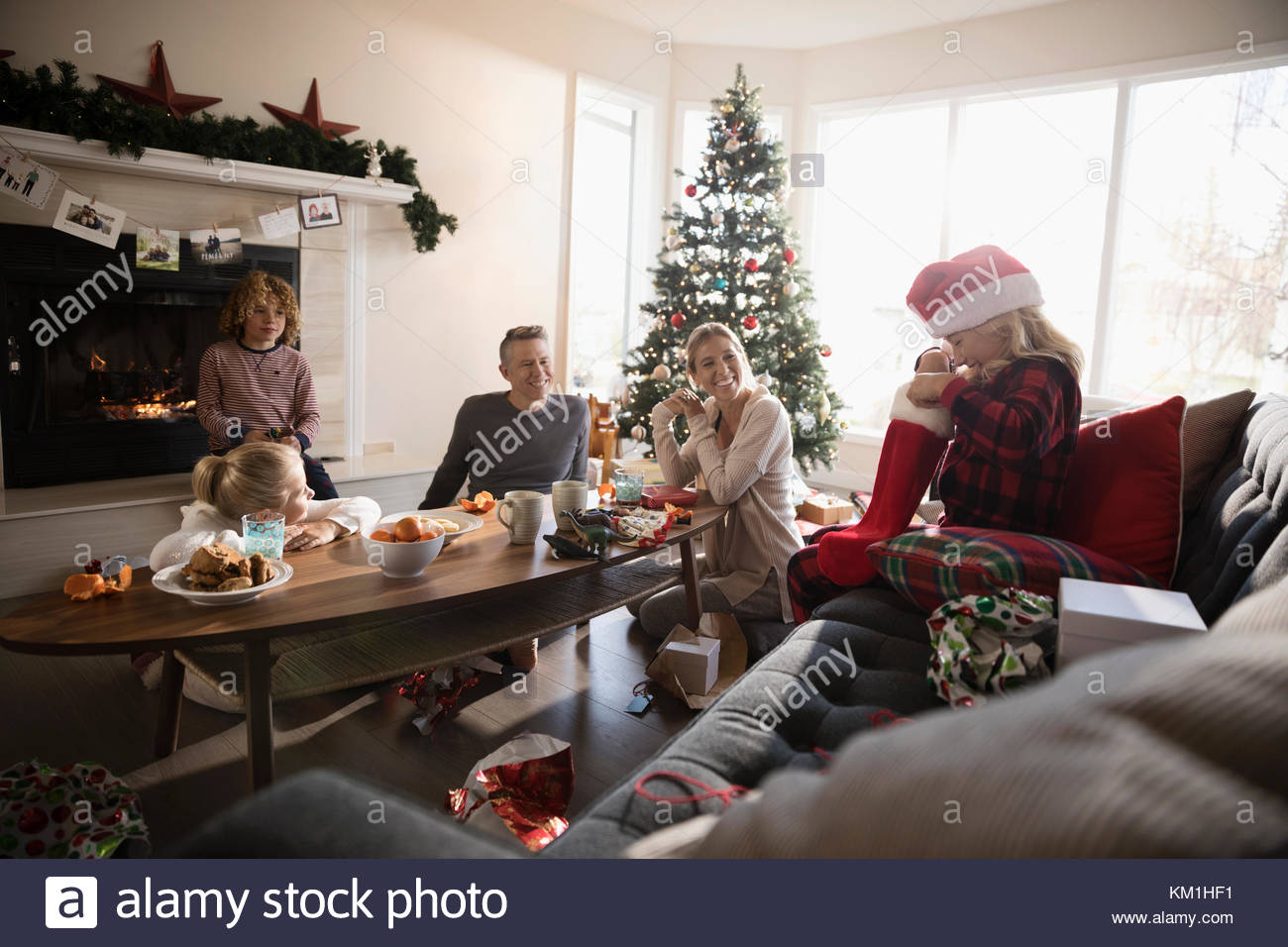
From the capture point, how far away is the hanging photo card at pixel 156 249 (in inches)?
143

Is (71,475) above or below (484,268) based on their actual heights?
below

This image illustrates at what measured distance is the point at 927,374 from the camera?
2.14 m

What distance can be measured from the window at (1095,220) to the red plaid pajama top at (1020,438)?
224 centimetres

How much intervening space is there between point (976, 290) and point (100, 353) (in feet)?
12.0

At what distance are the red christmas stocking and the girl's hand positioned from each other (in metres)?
1.24

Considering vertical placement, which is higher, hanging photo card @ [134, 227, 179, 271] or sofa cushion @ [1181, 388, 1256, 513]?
hanging photo card @ [134, 227, 179, 271]

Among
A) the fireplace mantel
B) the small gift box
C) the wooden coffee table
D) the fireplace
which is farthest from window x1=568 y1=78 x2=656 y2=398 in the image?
the wooden coffee table

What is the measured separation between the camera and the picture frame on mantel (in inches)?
161

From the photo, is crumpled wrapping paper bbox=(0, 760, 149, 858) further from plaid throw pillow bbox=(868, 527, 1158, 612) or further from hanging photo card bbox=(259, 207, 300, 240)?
hanging photo card bbox=(259, 207, 300, 240)

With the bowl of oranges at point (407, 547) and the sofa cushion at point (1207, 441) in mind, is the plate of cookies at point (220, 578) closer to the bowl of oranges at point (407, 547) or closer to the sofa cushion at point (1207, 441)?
the bowl of oranges at point (407, 547)

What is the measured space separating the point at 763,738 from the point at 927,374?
120 centimetres

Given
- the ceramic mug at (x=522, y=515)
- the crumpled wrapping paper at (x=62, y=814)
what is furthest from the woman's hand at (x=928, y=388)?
the crumpled wrapping paper at (x=62, y=814)
